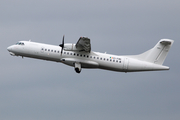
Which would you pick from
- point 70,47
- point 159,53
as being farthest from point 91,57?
point 159,53

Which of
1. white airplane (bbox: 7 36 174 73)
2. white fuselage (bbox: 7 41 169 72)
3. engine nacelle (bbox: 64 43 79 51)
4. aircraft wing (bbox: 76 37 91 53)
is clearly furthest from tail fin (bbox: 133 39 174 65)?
engine nacelle (bbox: 64 43 79 51)

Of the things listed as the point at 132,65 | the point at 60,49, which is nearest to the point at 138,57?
the point at 132,65

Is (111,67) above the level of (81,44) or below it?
below

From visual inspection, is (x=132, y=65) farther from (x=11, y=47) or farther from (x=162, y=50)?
(x=11, y=47)

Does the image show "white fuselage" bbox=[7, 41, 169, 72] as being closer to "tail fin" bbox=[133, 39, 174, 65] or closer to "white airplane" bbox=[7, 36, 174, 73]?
"white airplane" bbox=[7, 36, 174, 73]

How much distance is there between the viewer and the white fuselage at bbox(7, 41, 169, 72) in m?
38.3

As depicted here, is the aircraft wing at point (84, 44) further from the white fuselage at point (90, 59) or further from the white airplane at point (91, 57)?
the white fuselage at point (90, 59)

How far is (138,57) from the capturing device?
3991cm

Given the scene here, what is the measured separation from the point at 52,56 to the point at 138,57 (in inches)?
398

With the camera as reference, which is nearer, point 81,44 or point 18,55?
point 81,44

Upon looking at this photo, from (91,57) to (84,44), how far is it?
84.3 inches

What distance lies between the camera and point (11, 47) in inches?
1571

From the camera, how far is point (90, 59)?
126 feet

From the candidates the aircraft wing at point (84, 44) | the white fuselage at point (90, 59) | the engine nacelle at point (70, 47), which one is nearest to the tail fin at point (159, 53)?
the white fuselage at point (90, 59)
